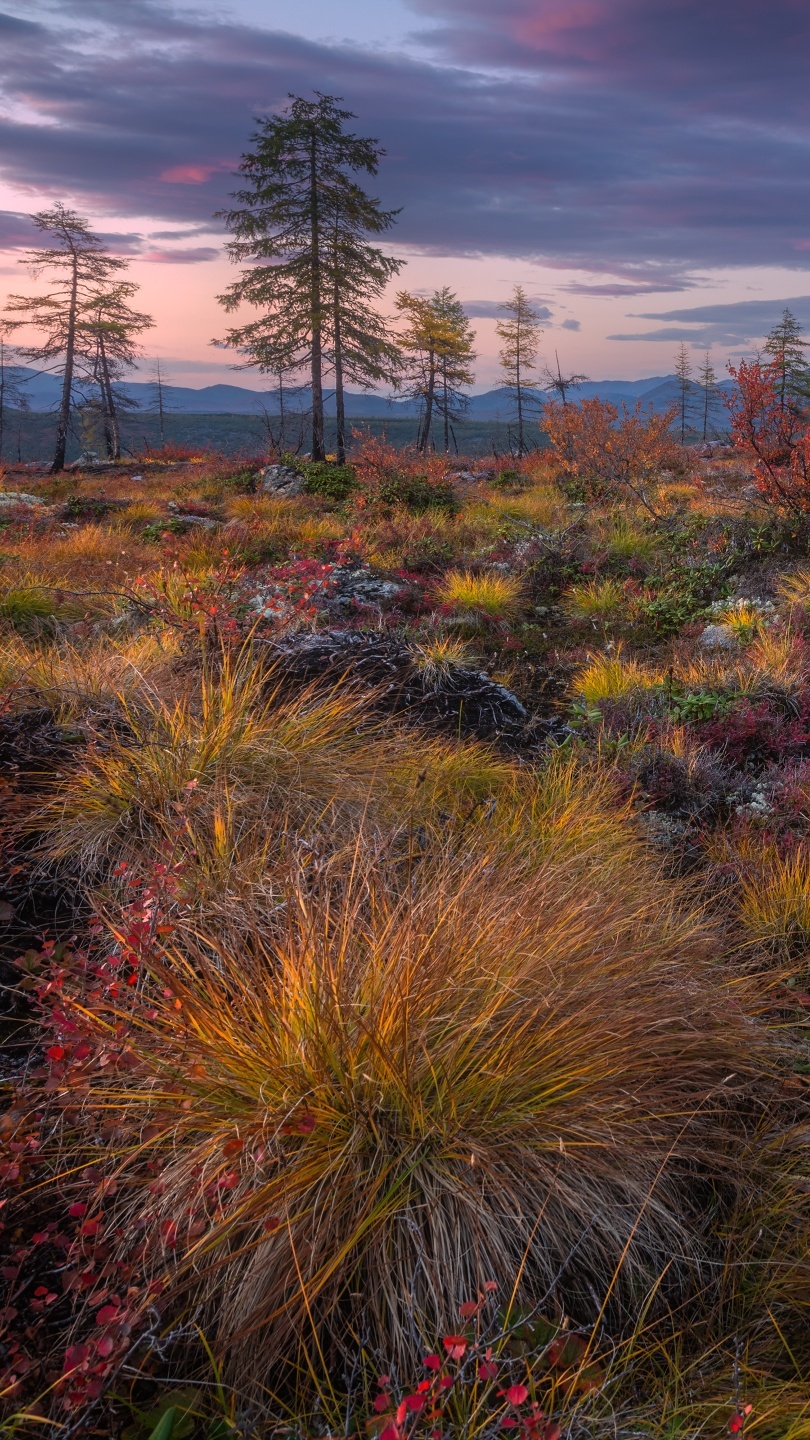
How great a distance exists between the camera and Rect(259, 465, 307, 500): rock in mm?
19031

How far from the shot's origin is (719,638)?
7.75m

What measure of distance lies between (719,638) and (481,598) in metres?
2.61

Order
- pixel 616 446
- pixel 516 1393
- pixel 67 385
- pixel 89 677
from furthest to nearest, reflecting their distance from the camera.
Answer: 1. pixel 67 385
2. pixel 616 446
3. pixel 89 677
4. pixel 516 1393

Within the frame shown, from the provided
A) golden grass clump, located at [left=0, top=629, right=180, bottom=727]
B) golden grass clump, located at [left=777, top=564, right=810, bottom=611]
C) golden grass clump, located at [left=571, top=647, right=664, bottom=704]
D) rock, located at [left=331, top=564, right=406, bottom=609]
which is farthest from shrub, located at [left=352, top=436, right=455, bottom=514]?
golden grass clump, located at [left=0, top=629, right=180, bottom=727]

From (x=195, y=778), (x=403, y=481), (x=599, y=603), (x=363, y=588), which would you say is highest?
(x=403, y=481)

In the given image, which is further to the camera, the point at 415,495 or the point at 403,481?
the point at 403,481

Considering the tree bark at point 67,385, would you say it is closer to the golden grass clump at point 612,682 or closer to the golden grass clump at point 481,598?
the golden grass clump at point 481,598

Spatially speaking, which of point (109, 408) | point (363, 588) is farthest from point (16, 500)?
point (109, 408)

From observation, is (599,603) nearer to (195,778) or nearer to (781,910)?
(781,910)

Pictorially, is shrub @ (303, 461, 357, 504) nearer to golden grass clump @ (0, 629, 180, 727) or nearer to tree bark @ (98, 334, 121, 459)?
golden grass clump @ (0, 629, 180, 727)

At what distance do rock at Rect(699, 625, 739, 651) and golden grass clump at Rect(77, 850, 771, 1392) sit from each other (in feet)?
18.1

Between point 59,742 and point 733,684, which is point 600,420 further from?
point 59,742

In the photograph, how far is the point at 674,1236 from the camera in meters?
2.16

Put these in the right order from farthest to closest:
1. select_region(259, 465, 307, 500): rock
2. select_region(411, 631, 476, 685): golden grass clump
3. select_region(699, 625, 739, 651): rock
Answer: select_region(259, 465, 307, 500): rock, select_region(699, 625, 739, 651): rock, select_region(411, 631, 476, 685): golden grass clump
